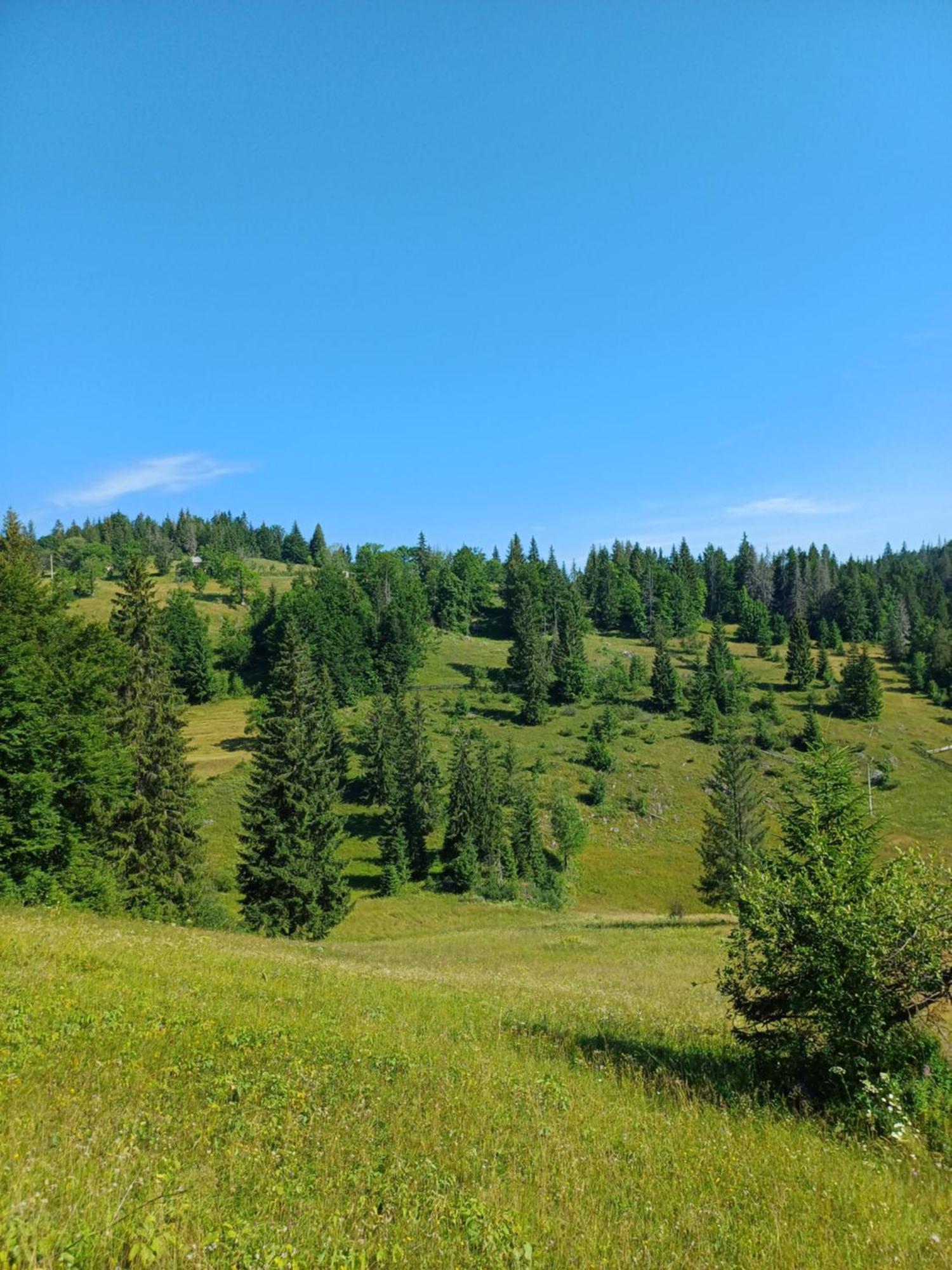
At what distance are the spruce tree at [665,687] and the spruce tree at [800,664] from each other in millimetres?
26528

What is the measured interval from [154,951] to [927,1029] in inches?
556

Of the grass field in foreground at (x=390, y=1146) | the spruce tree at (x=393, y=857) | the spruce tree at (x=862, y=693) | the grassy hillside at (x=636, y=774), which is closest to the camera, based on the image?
the grass field in foreground at (x=390, y=1146)

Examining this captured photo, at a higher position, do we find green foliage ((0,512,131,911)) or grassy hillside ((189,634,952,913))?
green foliage ((0,512,131,911))

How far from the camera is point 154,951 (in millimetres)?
13766

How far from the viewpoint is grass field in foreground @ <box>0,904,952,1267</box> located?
4.28m

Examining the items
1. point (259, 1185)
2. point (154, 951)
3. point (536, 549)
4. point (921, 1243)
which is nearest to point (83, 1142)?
point (259, 1185)

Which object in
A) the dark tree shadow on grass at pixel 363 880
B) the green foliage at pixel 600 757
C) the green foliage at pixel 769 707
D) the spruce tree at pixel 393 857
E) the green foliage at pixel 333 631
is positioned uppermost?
the green foliage at pixel 333 631

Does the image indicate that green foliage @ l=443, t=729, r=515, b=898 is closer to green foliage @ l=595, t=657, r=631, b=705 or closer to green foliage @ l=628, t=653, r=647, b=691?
green foliage @ l=595, t=657, r=631, b=705

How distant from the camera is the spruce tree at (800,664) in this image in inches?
4619

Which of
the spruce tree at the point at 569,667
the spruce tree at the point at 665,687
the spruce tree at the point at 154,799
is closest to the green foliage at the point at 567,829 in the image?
the spruce tree at the point at 569,667

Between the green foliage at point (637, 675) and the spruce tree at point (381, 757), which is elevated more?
the green foliage at point (637, 675)

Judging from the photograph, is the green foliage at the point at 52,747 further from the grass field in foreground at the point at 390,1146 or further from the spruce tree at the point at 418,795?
the spruce tree at the point at 418,795

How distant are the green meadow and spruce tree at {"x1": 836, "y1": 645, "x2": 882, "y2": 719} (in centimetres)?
10447

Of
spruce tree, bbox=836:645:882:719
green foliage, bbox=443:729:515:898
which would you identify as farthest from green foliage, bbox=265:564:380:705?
spruce tree, bbox=836:645:882:719
